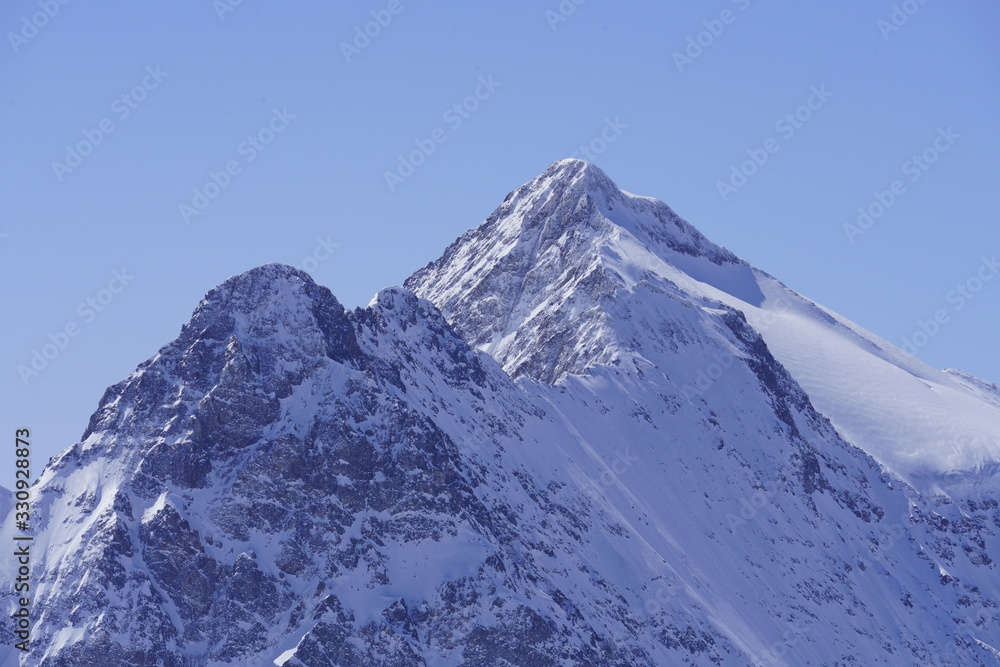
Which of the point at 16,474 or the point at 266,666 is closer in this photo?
the point at 16,474

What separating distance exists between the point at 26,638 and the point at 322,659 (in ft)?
98.9

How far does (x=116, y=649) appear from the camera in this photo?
19812 centimetres

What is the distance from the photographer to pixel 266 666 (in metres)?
200

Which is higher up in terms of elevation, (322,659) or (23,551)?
(23,551)

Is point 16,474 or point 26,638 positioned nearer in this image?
point 16,474

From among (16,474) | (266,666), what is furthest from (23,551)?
(266,666)

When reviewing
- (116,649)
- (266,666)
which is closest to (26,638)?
(116,649)

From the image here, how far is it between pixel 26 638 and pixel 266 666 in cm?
2452

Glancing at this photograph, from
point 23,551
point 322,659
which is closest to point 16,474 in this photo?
point 23,551

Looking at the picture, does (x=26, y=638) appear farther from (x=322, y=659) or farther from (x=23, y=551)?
(x=322, y=659)

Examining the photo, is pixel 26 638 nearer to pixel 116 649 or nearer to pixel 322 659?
pixel 116 649

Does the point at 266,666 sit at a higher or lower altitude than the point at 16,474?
lower

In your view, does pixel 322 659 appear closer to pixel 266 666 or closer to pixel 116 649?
pixel 266 666

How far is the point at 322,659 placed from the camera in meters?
200
